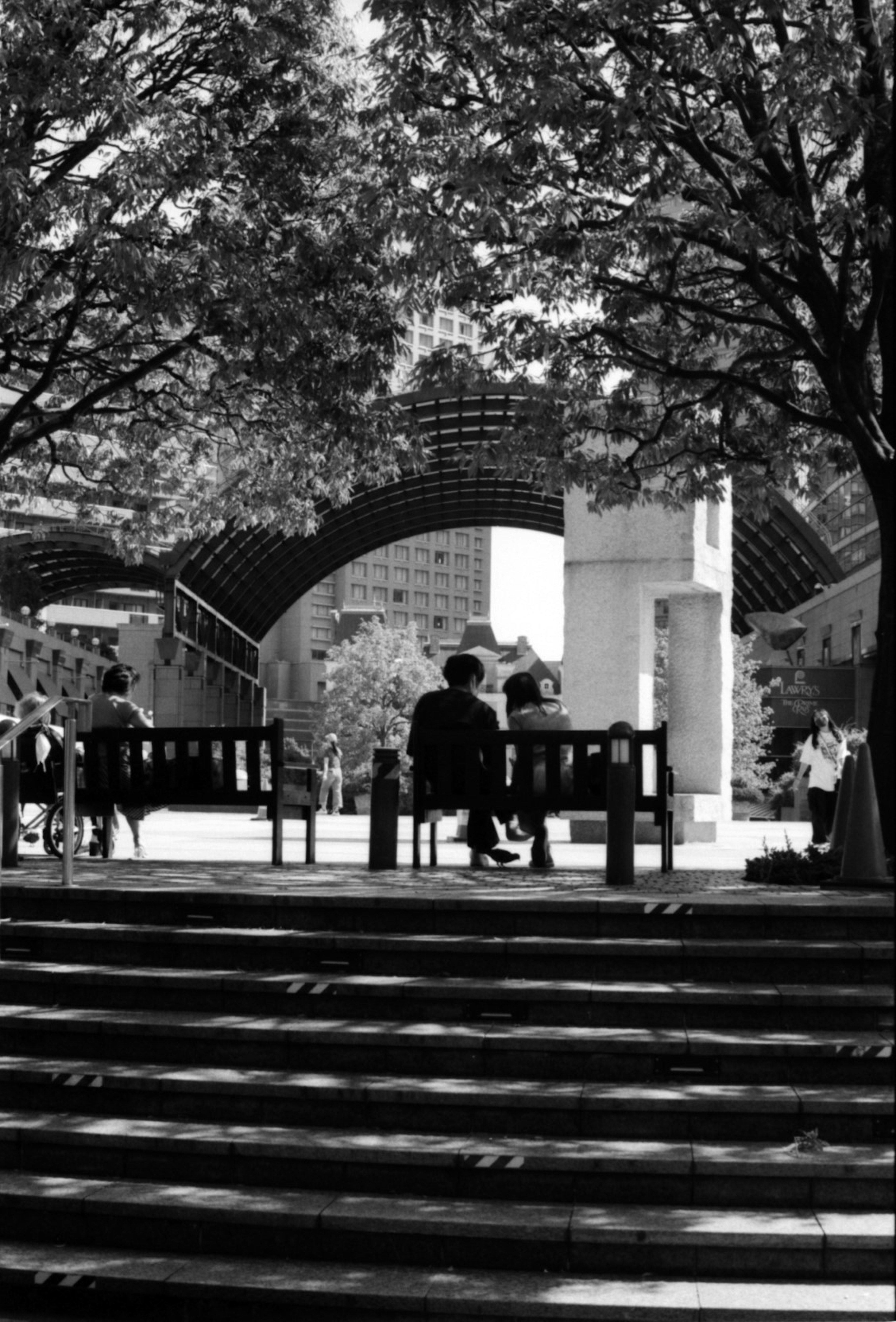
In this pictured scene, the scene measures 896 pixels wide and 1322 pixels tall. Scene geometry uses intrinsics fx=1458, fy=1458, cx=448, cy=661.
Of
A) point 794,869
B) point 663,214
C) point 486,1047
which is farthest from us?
point 663,214

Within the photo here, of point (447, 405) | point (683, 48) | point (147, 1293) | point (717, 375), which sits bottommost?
point (147, 1293)

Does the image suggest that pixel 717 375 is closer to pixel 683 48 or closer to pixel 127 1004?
pixel 683 48

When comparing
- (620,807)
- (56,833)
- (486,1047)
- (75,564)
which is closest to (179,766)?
(56,833)

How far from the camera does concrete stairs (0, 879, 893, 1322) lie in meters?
5.11

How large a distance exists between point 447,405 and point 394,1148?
3212 centimetres

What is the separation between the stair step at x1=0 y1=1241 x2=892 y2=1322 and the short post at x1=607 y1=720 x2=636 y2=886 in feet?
12.1

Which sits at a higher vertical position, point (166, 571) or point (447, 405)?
point (447, 405)

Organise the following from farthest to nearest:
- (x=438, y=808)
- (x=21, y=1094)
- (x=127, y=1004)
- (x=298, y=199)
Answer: (x=298, y=199)
(x=438, y=808)
(x=127, y=1004)
(x=21, y=1094)

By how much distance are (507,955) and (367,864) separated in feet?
11.4

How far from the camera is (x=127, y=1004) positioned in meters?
7.09

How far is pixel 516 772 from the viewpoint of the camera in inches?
382

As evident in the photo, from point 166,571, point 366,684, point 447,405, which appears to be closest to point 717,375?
point 447,405

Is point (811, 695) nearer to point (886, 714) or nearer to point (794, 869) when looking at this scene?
point (886, 714)

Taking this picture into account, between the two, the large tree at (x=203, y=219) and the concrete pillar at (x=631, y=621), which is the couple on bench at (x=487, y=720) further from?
the concrete pillar at (x=631, y=621)
